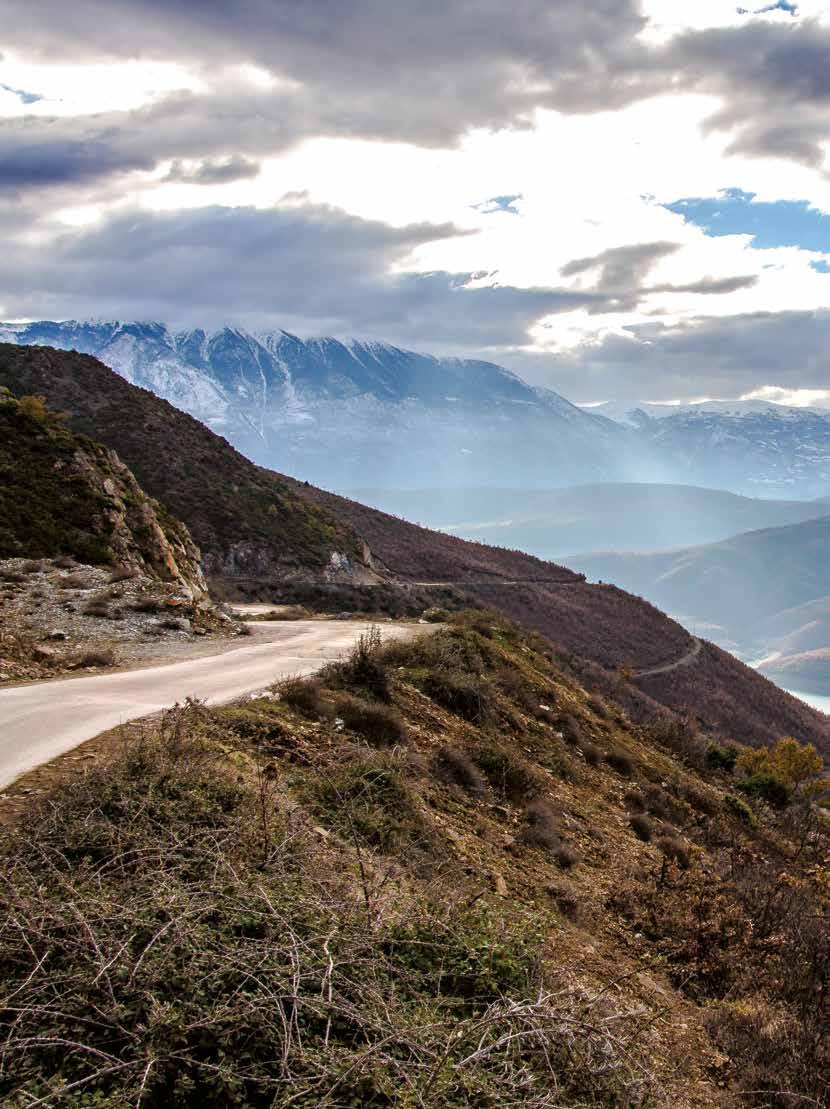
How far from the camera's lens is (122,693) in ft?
37.5

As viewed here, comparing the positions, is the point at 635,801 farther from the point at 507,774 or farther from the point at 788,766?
the point at 788,766

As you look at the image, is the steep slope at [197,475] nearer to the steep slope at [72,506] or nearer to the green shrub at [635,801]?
the steep slope at [72,506]

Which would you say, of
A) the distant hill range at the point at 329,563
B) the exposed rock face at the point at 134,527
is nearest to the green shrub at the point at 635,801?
the exposed rock face at the point at 134,527

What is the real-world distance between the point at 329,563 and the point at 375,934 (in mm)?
45153

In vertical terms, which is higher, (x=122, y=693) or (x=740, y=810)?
(x=122, y=693)

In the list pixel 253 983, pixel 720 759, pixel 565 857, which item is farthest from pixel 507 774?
pixel 720 759

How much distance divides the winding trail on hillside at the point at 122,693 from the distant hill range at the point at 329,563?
81.1 ft

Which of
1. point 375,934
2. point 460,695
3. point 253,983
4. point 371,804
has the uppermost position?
point 253,983

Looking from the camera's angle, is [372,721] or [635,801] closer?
[372,721]

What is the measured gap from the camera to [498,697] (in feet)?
51.8

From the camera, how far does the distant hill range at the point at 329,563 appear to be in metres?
47.8

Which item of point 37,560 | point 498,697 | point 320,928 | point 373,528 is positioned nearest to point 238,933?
point 320,928

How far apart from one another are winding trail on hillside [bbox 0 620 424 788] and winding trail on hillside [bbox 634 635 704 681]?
39.9 m

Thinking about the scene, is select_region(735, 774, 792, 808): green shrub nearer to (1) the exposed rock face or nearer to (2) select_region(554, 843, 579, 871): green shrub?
(2) select_region(554, 843, 579, 871): green shrub
